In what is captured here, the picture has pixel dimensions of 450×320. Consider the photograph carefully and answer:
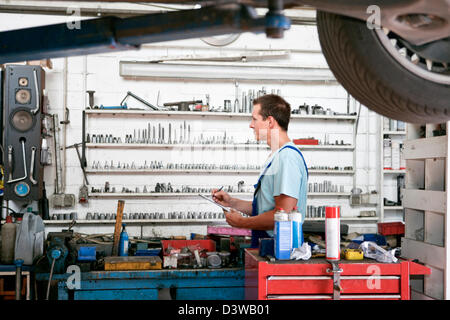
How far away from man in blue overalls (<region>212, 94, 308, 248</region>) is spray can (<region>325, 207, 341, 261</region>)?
0.60 ft

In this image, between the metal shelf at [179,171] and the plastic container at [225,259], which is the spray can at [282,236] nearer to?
the plastic container at [225,259]

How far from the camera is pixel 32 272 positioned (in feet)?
9.30

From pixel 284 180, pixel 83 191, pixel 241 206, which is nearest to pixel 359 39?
pixel 284 180

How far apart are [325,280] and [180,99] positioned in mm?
2909

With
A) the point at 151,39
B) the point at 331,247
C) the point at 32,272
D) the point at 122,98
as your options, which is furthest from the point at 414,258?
the point at 122,98

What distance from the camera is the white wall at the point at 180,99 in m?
4.25

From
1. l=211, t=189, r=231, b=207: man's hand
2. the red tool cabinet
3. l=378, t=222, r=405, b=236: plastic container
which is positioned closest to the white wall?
l=378, t=222, r=405, b=236: plastic container

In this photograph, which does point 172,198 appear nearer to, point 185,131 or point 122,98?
point 185,131

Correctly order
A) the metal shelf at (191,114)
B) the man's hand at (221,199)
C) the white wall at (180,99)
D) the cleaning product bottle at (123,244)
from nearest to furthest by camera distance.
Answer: the man's hand at (221,199) → the cleaning product bottle at (123,244) → the metal shelf at (191,114) → the white wall at (180,99)

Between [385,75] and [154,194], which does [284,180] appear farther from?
[154,194]

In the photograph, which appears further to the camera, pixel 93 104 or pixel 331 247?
pixel 93 104

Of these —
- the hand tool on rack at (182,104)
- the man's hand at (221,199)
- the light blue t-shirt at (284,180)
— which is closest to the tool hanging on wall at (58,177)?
the hand tool on rack at (182,104)

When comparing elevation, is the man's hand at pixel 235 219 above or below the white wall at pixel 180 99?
below

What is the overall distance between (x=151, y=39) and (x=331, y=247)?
4.29ft
